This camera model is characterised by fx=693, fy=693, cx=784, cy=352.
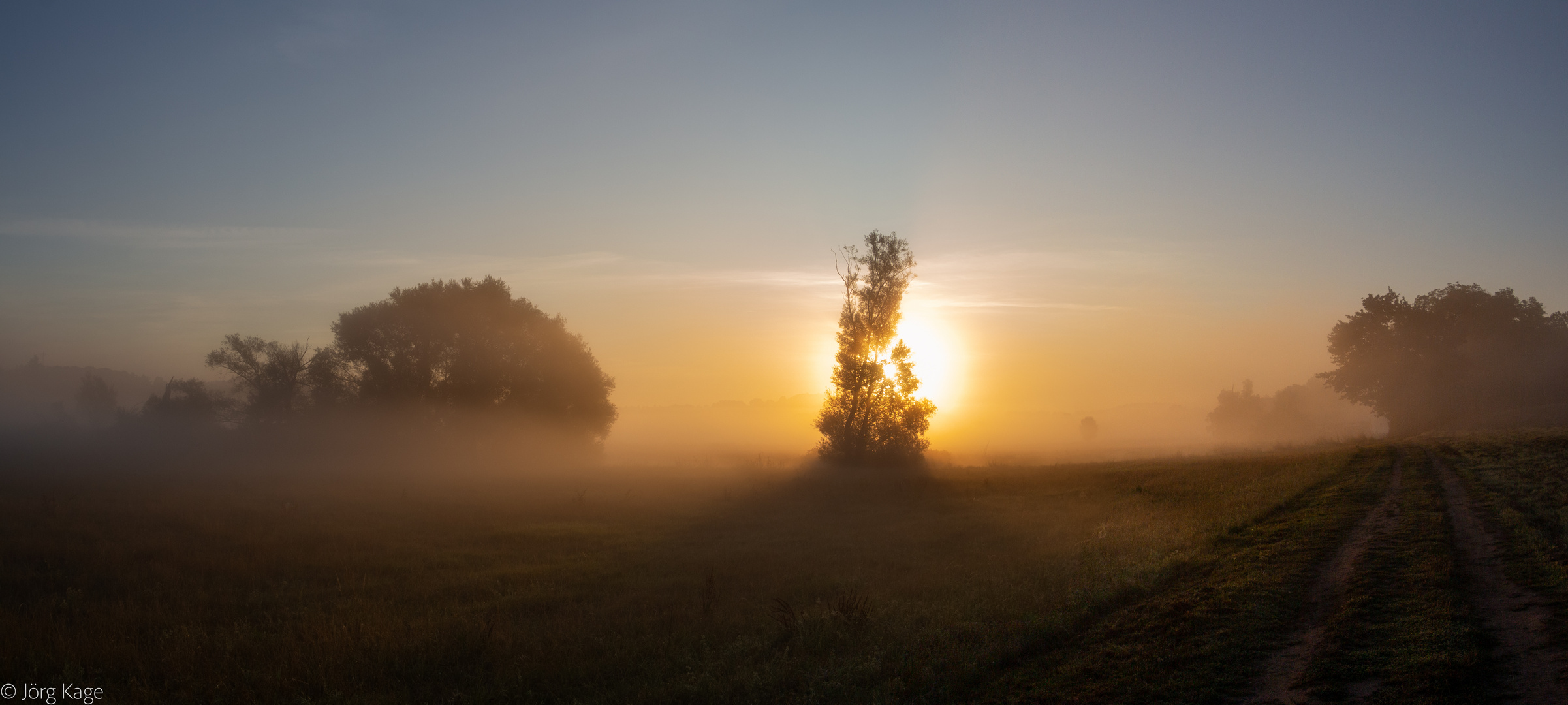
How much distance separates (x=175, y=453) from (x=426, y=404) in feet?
57.4

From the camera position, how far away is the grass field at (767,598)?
23.1 ft

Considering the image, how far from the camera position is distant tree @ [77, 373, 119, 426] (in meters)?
87.1

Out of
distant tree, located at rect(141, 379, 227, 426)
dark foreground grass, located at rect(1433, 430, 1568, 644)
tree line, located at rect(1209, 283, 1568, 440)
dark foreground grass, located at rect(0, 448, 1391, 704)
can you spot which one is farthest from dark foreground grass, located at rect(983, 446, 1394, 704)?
distant tree, located at rect(141, 379, 227, 426)

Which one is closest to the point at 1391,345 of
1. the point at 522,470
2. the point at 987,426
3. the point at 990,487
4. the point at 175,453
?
the point at 990,487

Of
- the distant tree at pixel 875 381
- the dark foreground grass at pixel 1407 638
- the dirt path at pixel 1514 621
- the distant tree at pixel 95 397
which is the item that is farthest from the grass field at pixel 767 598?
the distant tree at pixel 95 397

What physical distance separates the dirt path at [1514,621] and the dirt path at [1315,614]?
3.61ft

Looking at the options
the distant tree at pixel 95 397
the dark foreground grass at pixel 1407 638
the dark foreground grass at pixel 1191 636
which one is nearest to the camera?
the dark foreground grass at pixel 1407 638

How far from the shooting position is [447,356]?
150 feet

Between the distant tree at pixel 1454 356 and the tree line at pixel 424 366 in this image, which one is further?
the distant tree at pixel 1454 356

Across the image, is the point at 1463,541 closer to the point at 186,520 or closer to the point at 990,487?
the point at 990,487

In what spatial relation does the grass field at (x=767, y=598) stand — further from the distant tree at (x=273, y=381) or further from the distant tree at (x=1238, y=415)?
the distant tree at (x=1238, y=415)

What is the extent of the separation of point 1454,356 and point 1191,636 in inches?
2582

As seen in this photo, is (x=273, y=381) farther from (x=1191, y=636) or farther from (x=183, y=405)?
(x=1191, y=636)

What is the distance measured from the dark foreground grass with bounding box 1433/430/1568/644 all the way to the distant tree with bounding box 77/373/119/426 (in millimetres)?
118428
